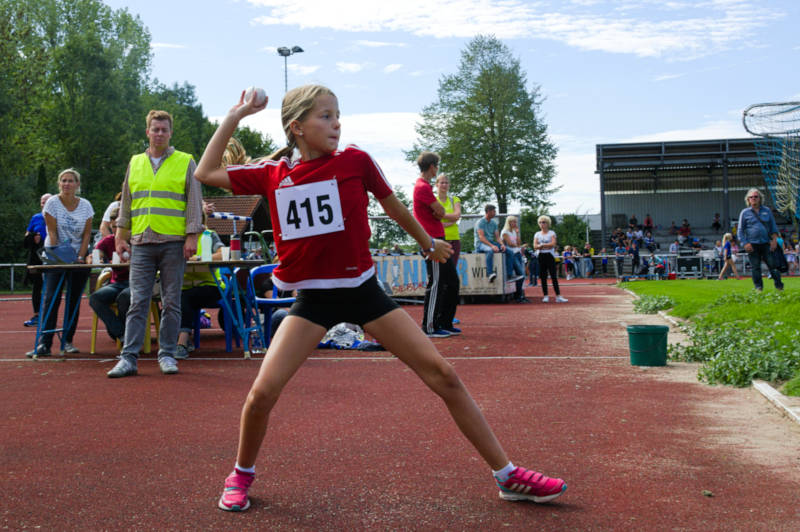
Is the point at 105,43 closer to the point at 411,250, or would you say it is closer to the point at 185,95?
the point at 185,95

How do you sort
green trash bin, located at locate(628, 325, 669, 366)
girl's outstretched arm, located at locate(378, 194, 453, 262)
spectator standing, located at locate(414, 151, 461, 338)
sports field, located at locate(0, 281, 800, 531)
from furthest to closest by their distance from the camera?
spectator standing, located at locate(414, 151, 461, 338) < green trash bin, located at locate(628, 325, 669, 366) < girl's outstretched arm, located at locate(378, 194, 453, 262) < sports field, located at locate(0, 281, 800, 531)

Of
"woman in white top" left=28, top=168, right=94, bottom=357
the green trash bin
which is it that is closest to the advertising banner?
"woman in white top" left=28, top=168, right=94, bottom=357

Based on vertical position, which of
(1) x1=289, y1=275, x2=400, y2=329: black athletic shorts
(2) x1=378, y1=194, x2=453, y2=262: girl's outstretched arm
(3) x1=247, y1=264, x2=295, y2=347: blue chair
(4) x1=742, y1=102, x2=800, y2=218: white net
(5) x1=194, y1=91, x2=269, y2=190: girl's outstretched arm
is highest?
(4) x1=742, y1=102, x2=800, y2=218: white net

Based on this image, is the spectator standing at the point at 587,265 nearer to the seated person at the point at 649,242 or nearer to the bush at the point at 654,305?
the seated person at the point at 649,242

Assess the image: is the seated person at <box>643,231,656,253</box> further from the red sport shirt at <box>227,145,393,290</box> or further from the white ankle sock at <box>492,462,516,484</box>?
the red sport shirt at <box>227,145,393,290</box>

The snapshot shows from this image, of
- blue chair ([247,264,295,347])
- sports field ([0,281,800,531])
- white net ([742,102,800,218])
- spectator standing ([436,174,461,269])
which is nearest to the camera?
sports field ([0,281,800,531])

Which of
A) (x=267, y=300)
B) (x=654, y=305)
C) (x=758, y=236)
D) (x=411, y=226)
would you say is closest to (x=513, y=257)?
(x=654, y=305)

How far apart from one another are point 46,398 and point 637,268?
109 feet

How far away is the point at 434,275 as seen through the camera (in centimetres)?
984

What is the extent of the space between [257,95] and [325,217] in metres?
0.63

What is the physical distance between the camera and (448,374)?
10.9ft

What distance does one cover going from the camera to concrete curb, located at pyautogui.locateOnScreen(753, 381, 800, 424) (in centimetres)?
485

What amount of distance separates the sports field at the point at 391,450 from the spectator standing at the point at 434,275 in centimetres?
231

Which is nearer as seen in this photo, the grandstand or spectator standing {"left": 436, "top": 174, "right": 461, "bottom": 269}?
spectator standing {"left": 436, "top": 174, "right": 461, "bottom": 269}
